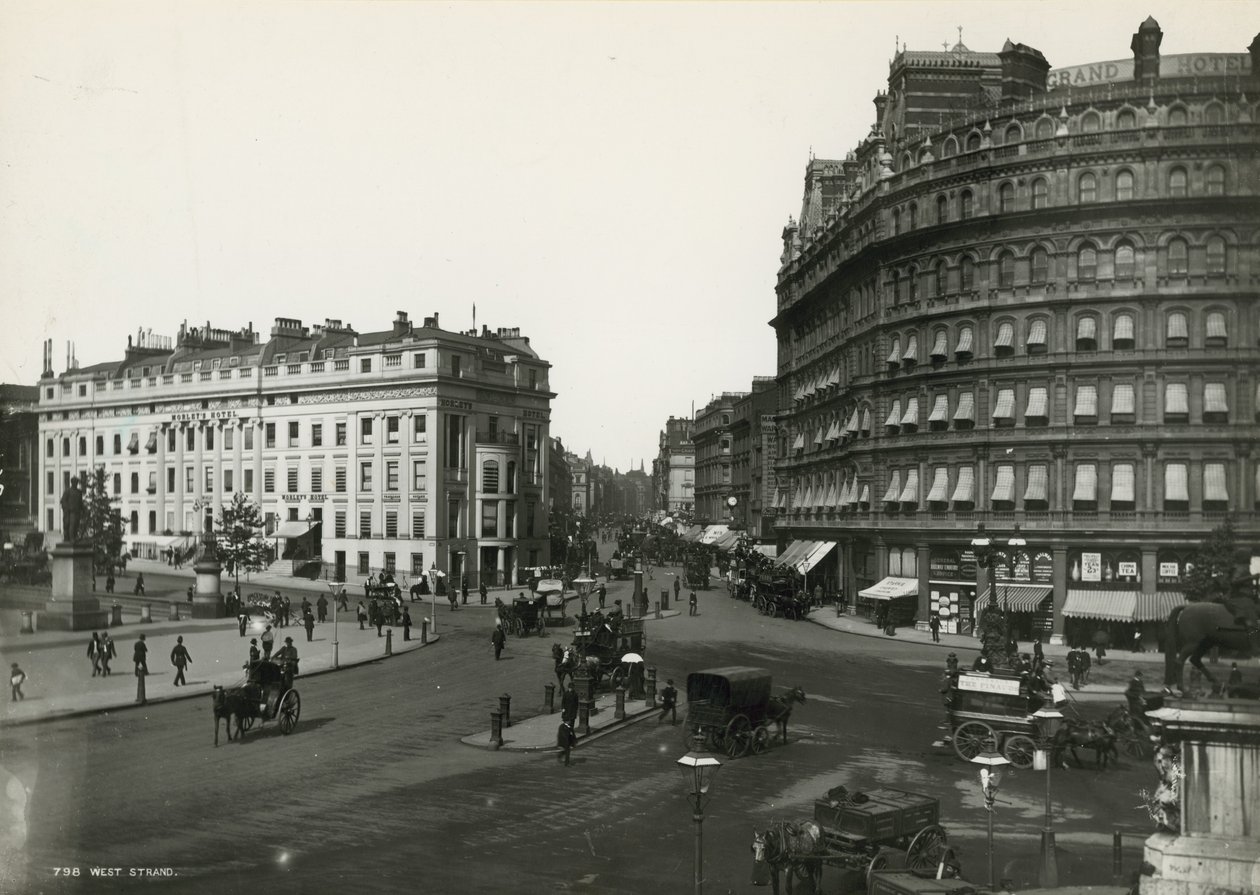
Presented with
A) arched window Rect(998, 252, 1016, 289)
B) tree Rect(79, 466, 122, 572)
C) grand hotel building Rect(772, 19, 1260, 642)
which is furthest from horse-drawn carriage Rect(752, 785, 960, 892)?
tree Rect(79, 466, 122, 572)

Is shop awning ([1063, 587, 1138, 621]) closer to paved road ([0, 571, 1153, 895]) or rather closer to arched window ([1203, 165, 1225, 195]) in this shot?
paved road ([0, 571, 1153, 895])

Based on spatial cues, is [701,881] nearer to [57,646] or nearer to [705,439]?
[57,646]

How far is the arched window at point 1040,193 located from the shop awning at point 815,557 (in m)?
22.4

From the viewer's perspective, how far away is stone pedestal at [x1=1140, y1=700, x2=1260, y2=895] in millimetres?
10258

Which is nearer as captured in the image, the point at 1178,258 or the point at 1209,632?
the point at 1209,632

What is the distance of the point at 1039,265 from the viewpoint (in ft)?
146

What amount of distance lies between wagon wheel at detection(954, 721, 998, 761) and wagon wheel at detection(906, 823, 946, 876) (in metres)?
7.13

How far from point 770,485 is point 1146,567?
42434 millimetres

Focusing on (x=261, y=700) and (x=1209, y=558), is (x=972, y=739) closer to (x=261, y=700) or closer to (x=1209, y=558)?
(x=261, y=700)

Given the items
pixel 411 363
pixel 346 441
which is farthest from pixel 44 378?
pixel 411 363

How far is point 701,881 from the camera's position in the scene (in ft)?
42.9

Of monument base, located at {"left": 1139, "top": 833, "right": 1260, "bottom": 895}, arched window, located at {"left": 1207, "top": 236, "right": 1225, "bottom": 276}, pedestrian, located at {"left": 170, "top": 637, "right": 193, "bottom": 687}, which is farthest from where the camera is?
arched window, located at {"left": 1207, "top": 236, "right": 1225, "bottom": 276}

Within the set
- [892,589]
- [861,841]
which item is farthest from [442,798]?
[892,589]

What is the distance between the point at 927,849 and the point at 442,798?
864cm
